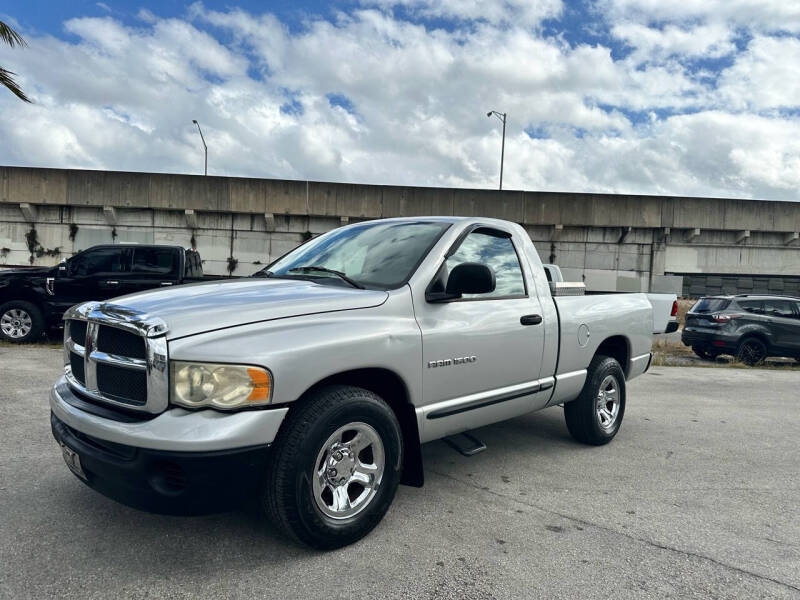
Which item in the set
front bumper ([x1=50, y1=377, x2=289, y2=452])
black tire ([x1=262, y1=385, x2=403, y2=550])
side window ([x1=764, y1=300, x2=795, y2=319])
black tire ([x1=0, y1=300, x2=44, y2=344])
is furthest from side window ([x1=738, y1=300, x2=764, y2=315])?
black tire ([x1=0, y1=300, x2=44, y2=344])

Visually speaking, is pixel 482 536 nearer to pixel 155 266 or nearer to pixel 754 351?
pixel 155 266

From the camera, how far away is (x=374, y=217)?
72.7 ft

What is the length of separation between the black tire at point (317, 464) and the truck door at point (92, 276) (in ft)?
29.1

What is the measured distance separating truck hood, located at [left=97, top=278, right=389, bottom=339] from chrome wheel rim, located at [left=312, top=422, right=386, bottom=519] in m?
0.63

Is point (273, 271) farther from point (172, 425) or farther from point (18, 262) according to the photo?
point (18, 262)

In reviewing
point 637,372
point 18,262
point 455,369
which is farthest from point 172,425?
point 18,262

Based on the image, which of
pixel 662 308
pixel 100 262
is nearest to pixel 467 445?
pixel 662 308

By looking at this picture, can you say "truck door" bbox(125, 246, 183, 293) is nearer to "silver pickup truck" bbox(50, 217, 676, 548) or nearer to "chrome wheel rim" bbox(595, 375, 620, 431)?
"silver pickup truck" bbox(50, 217, 676, 548)

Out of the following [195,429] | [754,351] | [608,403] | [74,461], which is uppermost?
[195,429]

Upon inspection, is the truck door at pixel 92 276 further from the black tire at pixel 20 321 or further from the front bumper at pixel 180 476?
the front bumper at pixel 180 476

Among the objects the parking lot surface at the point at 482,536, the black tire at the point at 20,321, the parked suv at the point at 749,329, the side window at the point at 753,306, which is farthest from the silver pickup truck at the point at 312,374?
the side window at the point at 753,306

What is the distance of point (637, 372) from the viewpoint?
17.9 feet

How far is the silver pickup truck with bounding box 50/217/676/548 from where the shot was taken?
8.04 ft

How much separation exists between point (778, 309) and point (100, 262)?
44.2ft
